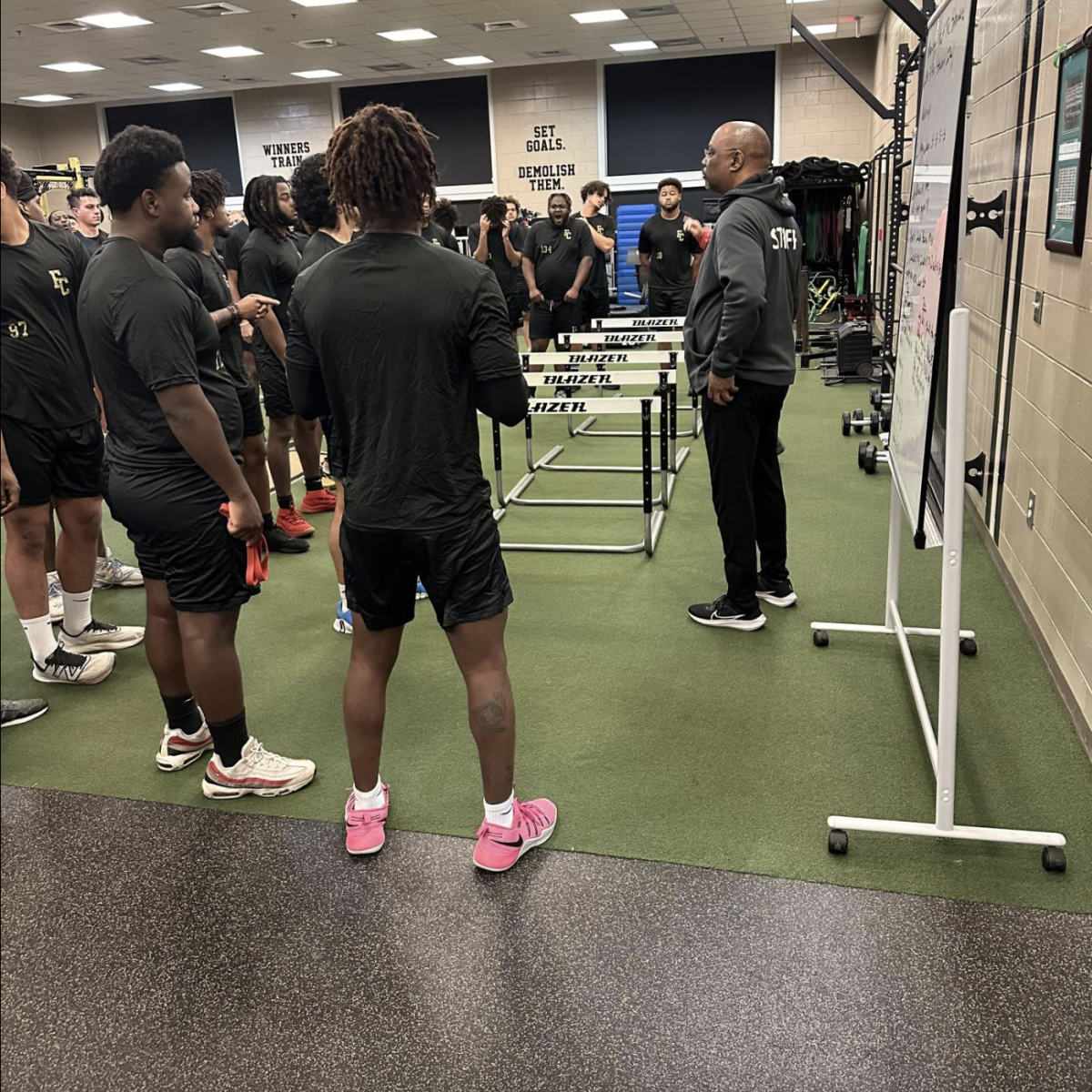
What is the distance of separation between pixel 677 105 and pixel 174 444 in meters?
13.0

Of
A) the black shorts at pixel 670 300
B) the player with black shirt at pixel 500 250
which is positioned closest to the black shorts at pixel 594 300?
the black shorts at pixel 670 300

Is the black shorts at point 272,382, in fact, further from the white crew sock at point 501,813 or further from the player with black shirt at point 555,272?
the player with black shirt at point 555,272

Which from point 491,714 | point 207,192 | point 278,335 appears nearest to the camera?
point 491,714

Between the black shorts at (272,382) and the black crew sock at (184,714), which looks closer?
the black crew sock at (184,714)

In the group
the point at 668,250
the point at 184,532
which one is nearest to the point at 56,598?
the point at 184,532

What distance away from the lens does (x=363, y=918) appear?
1966 millimetres

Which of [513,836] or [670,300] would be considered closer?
[513,836]

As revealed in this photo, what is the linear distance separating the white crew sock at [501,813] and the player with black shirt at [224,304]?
100cm

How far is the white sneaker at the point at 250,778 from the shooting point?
7.88 feet

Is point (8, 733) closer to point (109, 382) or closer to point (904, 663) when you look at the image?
point (109, 382)

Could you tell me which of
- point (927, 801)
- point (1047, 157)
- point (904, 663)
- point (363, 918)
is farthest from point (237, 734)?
point (1047, 157)

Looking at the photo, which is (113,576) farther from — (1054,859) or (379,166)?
(1054,859)

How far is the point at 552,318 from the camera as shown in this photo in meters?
7.13

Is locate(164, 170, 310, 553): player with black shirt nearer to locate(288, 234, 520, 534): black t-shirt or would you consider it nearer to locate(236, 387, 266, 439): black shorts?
locate(236, 387, 266, 439): black shorts
